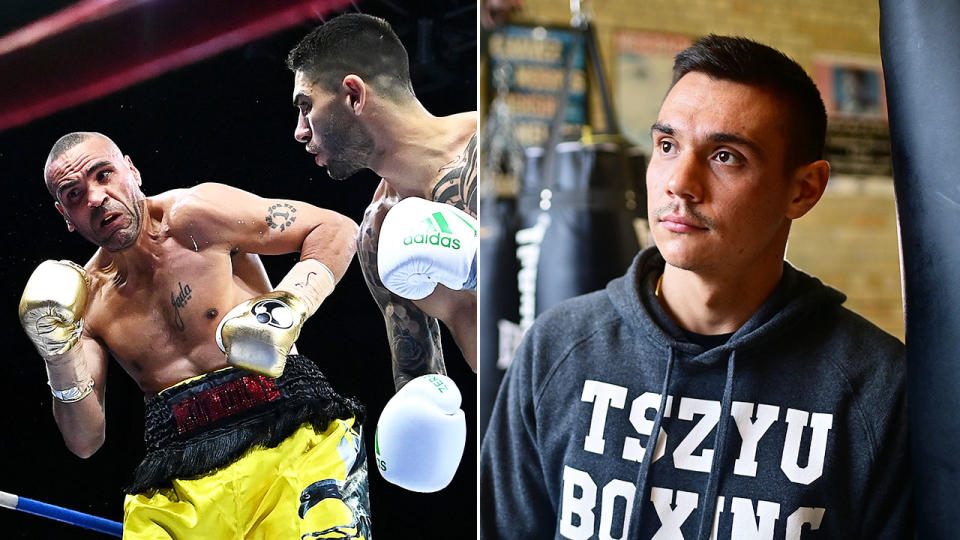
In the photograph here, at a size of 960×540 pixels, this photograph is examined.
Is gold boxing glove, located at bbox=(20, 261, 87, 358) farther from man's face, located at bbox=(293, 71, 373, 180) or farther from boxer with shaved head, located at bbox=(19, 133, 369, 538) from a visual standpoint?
man's face, located at bbox=(293, 71, 373, 180)

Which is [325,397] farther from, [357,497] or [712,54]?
[712,54]

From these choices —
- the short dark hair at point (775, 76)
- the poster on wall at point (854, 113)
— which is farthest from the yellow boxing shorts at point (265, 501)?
the poster on wall at point (854, 113)

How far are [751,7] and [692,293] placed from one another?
275 cm

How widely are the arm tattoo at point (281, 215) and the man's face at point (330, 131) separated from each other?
0.25 ft

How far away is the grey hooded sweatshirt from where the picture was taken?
1029 mm

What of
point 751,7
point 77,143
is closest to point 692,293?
point 77,143

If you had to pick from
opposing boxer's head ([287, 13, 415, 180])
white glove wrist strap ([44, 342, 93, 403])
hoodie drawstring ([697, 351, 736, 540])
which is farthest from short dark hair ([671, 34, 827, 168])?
white glove wrist strap ([44, 342, 93, 403])

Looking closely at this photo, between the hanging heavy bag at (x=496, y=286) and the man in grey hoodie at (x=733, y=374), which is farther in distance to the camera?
the hanging heavy bag at (x=496, y=286)

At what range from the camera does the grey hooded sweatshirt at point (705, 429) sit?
1.03 metres

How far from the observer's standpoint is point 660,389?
1.10 m

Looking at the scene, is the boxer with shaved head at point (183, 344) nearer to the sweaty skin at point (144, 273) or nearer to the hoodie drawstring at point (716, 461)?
the sweaty skin at point (144, 273)

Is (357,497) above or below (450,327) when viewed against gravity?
below

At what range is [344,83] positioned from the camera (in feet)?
3.82

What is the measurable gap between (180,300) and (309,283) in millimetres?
167
